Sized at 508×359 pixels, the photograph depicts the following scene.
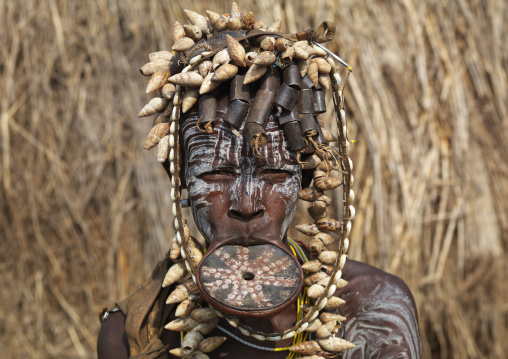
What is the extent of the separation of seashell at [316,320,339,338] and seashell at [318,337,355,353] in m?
0.02

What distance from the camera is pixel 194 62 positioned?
67.9 inches

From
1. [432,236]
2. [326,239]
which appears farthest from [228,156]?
[432,236]

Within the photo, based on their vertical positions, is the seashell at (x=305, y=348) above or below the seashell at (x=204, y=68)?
below

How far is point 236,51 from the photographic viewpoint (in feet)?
5.41

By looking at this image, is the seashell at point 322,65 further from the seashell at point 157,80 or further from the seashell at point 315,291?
the seashell at point 315,291

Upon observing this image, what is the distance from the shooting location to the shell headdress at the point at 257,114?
5.45 feet

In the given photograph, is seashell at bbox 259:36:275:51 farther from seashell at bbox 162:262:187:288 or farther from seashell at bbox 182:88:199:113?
seashell at bbox 162:262:187:288

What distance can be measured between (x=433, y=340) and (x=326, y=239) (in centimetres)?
270

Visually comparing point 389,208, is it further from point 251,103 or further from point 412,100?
point 251,103

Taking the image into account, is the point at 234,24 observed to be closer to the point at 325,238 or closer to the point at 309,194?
the point at 309,194

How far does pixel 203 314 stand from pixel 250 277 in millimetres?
276

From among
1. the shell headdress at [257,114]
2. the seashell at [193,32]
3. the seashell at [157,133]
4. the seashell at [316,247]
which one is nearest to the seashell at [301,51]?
the shell headdress at [257,114]

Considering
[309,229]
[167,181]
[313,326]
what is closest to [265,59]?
[309,229]

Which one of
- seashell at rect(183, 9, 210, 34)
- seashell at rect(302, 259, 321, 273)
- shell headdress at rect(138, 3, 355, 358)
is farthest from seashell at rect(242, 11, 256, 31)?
seashell at rect(302, 259, 321, 273)
